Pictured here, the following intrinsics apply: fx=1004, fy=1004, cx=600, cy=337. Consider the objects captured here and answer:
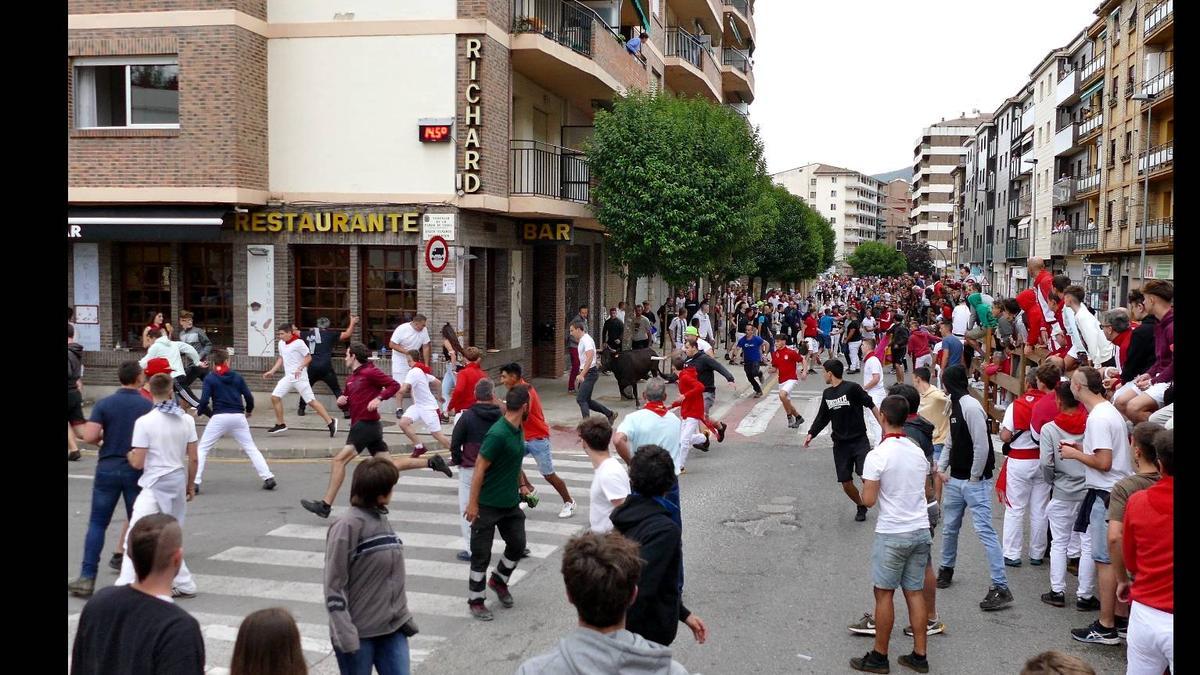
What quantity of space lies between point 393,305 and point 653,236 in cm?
636

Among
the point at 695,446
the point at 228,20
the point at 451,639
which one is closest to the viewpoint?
the point at 451,639

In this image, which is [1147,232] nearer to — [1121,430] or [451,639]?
[1121,430]

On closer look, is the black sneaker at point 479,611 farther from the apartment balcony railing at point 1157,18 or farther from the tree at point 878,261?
the tree at point 878,261

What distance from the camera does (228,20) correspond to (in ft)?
58.9

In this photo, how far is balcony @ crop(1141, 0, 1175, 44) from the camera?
41334 mm

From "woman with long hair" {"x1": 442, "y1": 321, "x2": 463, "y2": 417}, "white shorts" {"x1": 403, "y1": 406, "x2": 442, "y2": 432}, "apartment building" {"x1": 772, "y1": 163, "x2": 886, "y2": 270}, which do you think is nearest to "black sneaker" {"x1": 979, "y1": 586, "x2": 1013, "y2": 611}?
"white shorts" {"x1": 403, "y1": 406, "x2": 442, "y2": 432}

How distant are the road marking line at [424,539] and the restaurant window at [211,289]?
10.3m

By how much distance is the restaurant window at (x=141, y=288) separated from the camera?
19703 millimetres

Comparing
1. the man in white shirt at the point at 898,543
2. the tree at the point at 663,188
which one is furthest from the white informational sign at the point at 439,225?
the man in white shirt at the point at 898,543

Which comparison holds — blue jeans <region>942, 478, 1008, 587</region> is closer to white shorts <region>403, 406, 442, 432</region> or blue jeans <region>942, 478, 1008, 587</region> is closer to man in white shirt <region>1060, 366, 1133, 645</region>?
man in white shirt <region>1060, 366, 1133, 645</region>

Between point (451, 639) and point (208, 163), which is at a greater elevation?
point (208, 163)

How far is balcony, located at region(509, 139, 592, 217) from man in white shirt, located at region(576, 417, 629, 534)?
1399 centimetres
